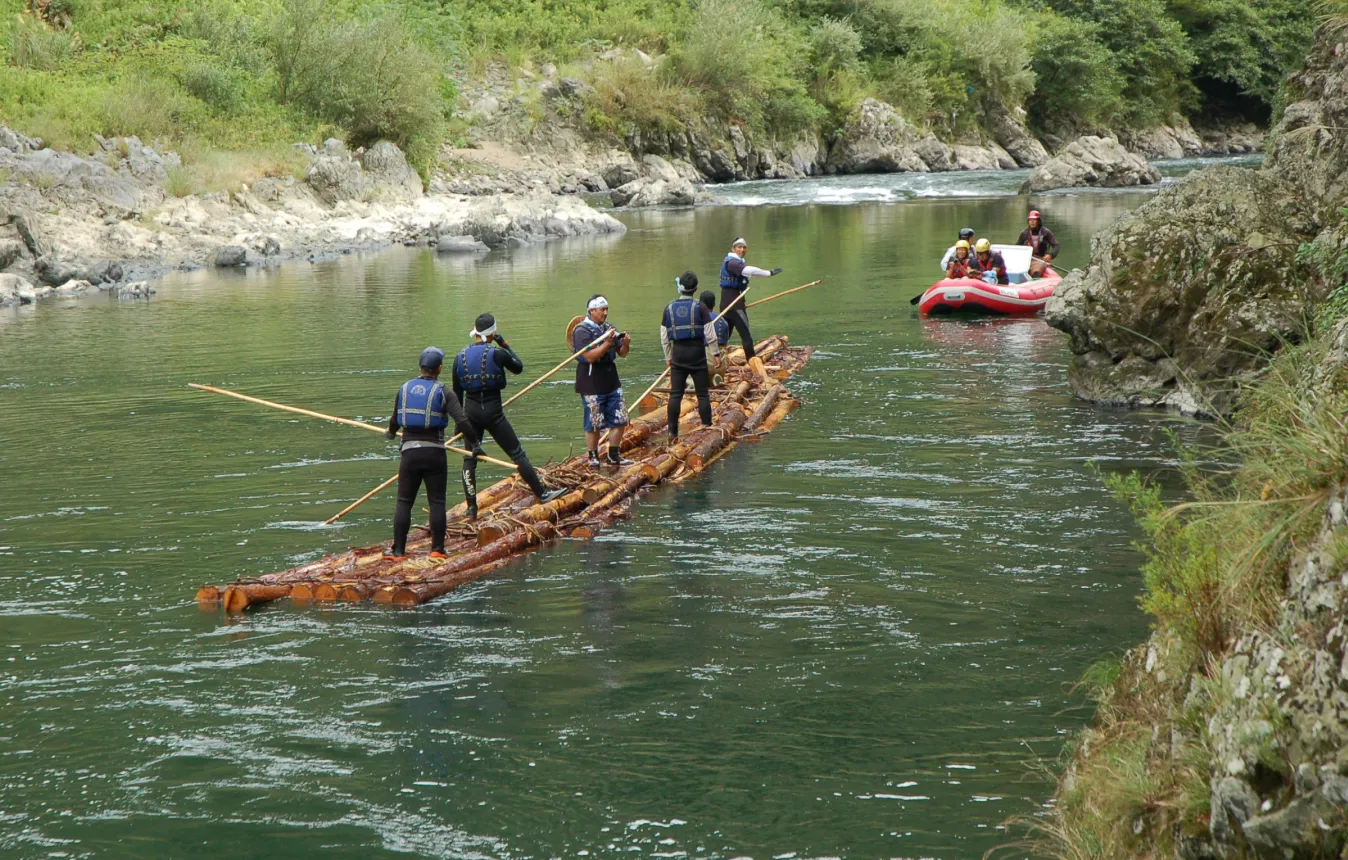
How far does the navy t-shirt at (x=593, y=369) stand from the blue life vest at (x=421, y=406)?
2742mm

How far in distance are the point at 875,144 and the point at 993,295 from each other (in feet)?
144

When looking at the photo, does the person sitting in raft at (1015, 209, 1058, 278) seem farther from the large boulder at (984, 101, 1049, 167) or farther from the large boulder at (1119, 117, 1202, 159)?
the large boulder at (1119, 117, 1202, 159)

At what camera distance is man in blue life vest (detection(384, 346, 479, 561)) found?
1087cm

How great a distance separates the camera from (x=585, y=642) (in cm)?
955

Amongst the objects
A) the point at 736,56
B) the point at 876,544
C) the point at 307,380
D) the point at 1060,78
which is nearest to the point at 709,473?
the point at 876,544

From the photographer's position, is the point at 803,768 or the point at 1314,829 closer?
the point at 1314,829

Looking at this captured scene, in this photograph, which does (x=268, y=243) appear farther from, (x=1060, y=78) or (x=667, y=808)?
(x=1060, y=78)

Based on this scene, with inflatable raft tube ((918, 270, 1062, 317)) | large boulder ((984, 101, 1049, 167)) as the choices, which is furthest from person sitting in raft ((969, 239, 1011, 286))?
large boulder ((984, 101, 1049, 167))

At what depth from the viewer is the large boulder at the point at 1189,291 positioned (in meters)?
15.1

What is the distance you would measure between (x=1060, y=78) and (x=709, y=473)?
66522 mm

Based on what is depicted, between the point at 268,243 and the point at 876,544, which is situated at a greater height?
the point at 268,243

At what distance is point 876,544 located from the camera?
11531 mm

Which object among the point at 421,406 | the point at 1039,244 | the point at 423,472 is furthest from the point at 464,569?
the point at 1039,244

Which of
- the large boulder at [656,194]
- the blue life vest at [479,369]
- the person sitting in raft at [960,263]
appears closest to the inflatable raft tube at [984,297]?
the person sitting in raft at [960,263]
